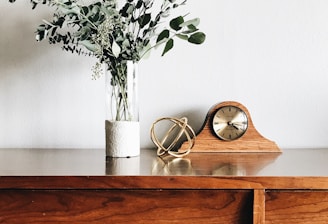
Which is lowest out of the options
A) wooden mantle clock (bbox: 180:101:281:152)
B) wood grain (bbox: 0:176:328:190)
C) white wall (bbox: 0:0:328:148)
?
wood grain (bbox: 0:176:328:190)

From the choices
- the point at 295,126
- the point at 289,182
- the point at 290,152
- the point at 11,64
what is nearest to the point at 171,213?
the point at 289,182

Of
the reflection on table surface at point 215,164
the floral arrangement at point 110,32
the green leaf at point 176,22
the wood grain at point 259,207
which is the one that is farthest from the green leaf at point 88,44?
the wood grain at point 259,207

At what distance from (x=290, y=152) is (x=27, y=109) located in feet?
2.51

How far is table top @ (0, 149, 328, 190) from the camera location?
0.83 m

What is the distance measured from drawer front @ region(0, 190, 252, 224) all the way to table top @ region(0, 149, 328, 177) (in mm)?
39

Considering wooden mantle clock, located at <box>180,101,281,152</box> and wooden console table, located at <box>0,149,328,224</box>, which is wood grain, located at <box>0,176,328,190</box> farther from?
wooden mantle clock, located at <box>180,101,281,152</box>

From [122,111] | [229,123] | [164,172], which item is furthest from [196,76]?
[164,172]

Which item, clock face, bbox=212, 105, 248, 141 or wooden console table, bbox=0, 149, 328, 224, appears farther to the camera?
clock face, bbox=212, 105, 248, 141

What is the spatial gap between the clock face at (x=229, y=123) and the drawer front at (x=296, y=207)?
14.4 inches

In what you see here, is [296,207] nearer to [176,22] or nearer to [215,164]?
[215,164]

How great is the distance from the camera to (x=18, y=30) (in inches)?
51.1

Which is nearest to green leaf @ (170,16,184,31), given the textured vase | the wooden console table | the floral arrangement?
the floral arrangement

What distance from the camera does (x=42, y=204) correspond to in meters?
0.84

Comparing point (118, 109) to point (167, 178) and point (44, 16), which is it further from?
point (44, 16)
